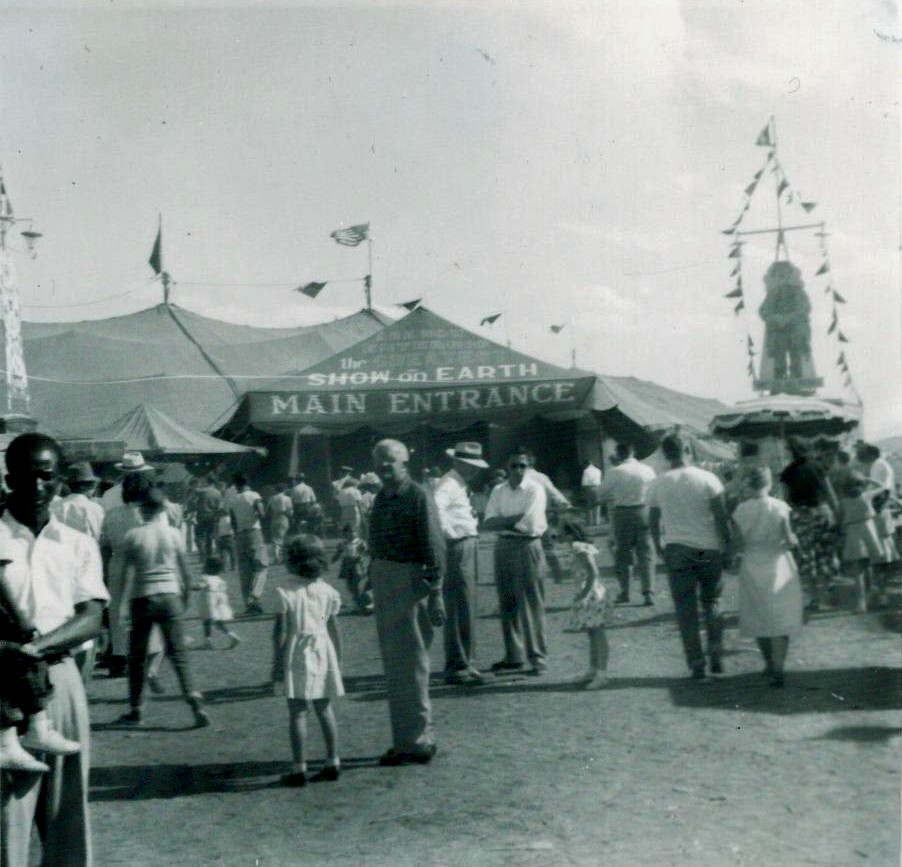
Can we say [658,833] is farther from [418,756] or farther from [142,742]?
[142,742]

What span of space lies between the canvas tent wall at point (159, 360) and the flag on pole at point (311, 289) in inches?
477

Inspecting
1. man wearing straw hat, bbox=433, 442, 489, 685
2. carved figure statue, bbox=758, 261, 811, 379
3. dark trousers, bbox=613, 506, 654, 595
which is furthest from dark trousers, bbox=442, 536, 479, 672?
dark trousers, bbox=613, 506, 654, 595

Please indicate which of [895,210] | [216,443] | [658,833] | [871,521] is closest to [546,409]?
[216,443]

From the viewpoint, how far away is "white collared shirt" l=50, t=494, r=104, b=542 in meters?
8.10

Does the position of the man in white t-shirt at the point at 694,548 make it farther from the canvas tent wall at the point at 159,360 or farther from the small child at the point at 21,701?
the canvas tent wall at the point at 159,360

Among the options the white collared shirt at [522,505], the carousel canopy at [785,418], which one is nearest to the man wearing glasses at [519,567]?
the white collared shirt at [522,505]

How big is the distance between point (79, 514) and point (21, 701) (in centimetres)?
504

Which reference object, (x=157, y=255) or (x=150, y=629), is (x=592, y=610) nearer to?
(x=150, y=629)

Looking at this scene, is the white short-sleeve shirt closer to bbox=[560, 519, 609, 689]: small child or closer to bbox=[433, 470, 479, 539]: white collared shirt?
bbox=[560, 519, 609, 689]: small child

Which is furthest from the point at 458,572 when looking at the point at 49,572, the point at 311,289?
the point at 49,572

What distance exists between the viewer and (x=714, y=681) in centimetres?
742

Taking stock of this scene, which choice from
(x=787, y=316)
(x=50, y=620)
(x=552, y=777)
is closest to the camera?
(x=50, y=620)

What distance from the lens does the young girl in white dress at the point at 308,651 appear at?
18.1 feet

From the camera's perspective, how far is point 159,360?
2552cm
